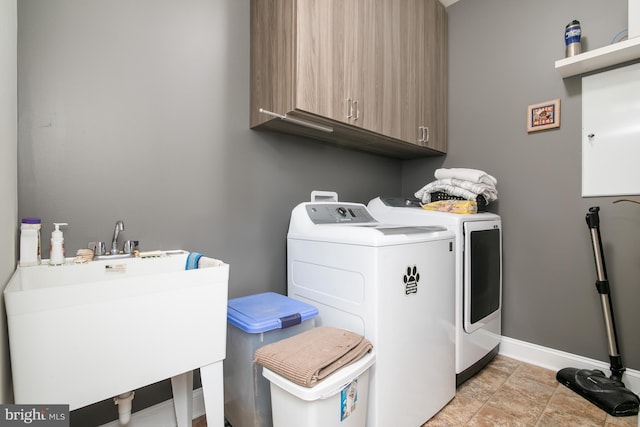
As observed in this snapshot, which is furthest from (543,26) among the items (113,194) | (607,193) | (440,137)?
(113,194)

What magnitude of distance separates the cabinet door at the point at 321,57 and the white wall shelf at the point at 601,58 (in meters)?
1.38

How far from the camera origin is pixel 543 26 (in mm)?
1997

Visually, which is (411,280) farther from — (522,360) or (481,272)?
(522,360)

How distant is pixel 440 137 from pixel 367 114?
942 millimetres

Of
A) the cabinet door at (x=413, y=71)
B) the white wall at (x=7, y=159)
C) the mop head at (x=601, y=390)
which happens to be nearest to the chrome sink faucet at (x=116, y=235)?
the white wall at (x=7, y=159)

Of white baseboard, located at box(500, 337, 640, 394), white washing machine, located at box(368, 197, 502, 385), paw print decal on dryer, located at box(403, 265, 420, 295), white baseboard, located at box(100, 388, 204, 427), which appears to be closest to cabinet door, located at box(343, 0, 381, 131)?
white washing machine, located at box(368, 197, 502, 385)

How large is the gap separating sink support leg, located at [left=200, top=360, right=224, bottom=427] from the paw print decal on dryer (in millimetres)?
817

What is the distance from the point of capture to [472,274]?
1739 mm

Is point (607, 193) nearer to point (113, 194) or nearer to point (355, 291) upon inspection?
point (355, 291)

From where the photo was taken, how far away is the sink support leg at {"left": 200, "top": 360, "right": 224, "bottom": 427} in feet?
3.37

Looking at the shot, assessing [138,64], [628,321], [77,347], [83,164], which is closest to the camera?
[77,347]

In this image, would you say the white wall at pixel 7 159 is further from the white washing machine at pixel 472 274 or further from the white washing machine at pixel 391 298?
the white washing machine at pixel 472 274

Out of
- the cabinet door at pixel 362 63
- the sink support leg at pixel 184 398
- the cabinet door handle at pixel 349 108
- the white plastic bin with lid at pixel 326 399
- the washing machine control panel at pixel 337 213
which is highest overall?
the cabinet door at pixel 362 63

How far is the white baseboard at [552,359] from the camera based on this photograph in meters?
1.69
